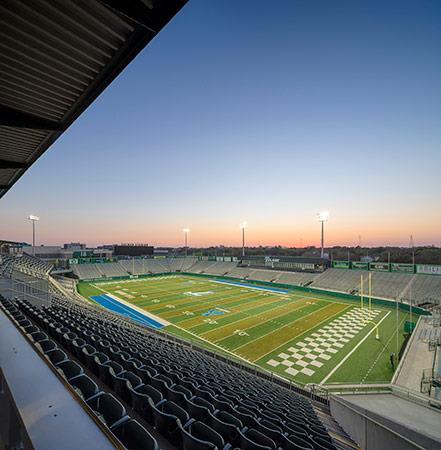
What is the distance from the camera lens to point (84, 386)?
10.5 ft

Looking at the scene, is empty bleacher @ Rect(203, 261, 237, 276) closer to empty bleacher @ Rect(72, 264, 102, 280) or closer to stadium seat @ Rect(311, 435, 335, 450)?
empty bleacher @ Rect(72, 264, 102, 280)

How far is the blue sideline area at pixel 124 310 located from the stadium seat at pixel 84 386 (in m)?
19.9

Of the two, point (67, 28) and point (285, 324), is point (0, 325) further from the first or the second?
point (285, 324)

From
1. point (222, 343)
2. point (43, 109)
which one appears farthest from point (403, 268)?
point (43, 109)

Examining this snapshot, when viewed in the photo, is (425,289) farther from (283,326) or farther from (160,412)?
(160,412)

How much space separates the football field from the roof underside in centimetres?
1523

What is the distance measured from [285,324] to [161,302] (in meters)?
14.2

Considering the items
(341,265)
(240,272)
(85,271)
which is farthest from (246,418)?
(85,271)

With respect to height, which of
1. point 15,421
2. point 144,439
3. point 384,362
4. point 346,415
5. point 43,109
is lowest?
point 384,362

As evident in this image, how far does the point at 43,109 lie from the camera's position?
596 centimetres

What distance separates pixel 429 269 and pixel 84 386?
38.4m

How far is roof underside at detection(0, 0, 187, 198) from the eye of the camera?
3596mm

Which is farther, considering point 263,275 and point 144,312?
point 263,275

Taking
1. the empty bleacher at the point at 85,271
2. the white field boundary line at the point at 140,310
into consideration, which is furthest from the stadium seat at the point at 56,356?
the empty bleacher at the point at 85,271
